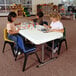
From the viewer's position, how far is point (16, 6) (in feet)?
25.7

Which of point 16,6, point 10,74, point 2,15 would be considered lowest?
point 10,74

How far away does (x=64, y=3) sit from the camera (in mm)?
8195

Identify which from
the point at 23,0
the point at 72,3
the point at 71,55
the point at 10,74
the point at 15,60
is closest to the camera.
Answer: the point at 10,74

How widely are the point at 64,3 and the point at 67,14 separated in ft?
3.75

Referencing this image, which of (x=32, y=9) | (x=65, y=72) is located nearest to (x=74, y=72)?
(x=65, y=72)

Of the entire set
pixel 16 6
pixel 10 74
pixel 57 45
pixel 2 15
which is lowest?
pixel 10 74

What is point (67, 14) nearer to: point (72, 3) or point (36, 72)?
point (72, 3)

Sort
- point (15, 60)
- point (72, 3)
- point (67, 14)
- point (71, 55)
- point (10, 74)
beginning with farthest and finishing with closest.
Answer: point (72, 3), point (67, 14), point (71, 55), point (15, 60), point (10, 74)

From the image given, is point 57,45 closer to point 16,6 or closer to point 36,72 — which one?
point 36,72

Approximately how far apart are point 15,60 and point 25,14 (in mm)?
5878

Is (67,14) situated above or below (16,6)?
below

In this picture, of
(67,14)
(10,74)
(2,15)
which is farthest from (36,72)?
(2,15)

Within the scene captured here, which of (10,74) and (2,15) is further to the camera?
(2,15)

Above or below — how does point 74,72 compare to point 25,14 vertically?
below
